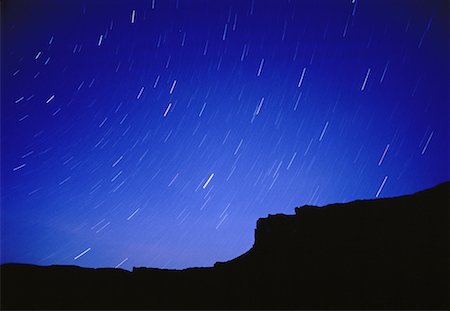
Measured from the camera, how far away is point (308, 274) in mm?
22531

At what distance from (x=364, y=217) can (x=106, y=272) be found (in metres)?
23.4

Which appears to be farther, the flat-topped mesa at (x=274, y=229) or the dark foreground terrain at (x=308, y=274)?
the flat-topped mesa at (x=274, y=229)

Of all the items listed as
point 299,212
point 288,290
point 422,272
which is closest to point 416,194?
point 422,272

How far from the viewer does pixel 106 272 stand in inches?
1078

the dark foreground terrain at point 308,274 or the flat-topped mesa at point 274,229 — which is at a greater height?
the flat-topped mesa at point 274,229

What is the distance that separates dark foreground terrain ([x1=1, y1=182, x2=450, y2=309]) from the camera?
18328mm

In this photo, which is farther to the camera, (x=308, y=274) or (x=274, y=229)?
(x=274, y=229)

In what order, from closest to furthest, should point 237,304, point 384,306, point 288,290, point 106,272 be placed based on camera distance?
point 384,306 → point 237,304 → point 288,290 → point 106,272

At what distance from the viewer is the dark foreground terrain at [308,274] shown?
18.3 m

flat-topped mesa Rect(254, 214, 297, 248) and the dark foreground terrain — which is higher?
flat-topped mesa Rect(254, 214, 297, 248)

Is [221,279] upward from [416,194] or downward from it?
downward

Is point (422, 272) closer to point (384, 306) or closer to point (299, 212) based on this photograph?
point (384, 306)

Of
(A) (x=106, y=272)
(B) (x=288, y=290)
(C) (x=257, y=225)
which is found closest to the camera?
(B) (x=288, y=290)

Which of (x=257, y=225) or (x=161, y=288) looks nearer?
(x=161, y=288)
